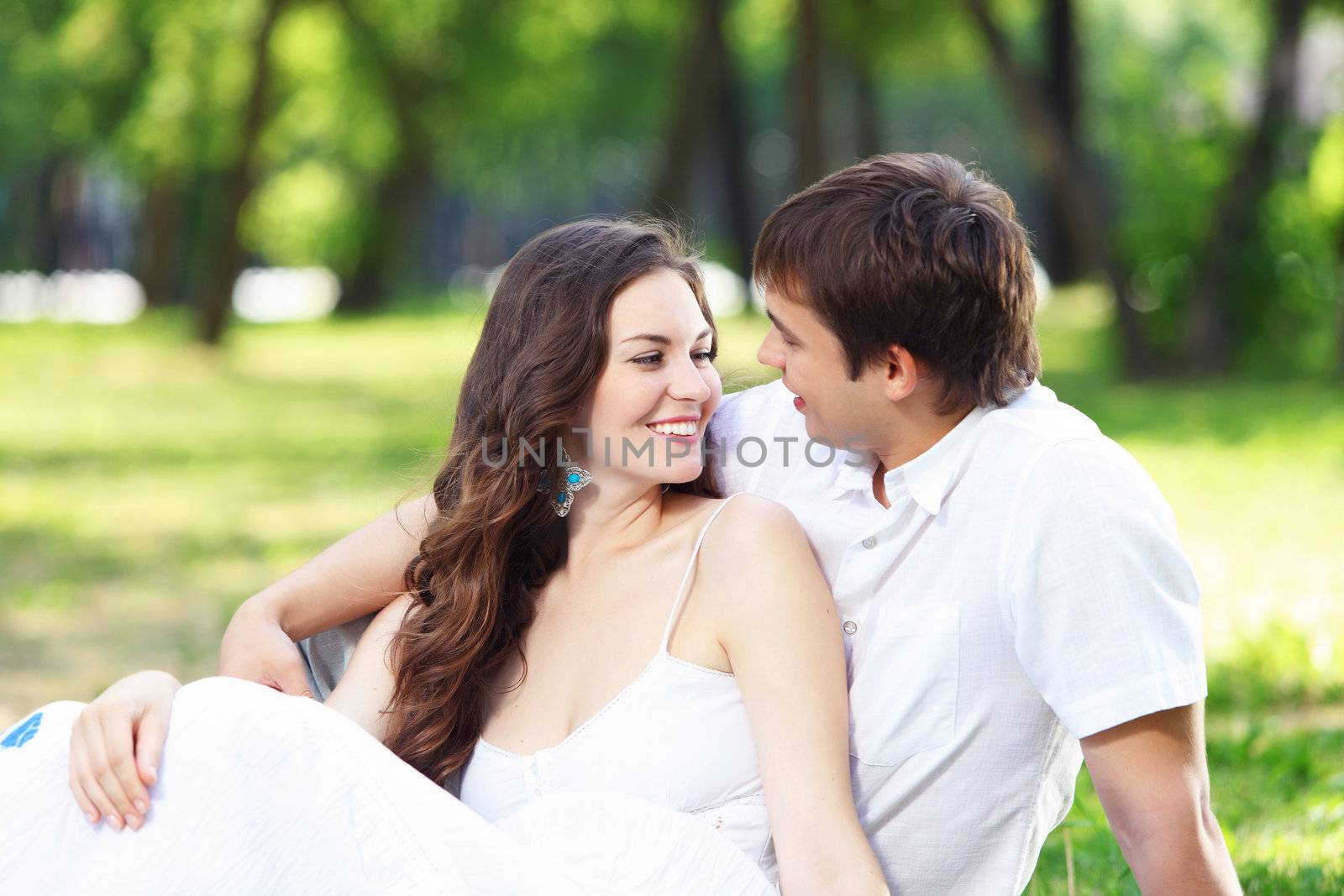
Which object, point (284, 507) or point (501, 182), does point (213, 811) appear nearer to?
point (284, 507)

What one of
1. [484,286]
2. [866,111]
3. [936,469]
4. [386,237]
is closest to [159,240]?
[386,237]

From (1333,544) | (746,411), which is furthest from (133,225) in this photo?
(746,411)

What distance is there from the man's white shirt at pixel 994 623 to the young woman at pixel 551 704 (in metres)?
0.11

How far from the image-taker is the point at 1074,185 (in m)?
14.8

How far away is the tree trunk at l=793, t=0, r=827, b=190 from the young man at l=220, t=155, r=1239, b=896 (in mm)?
15767

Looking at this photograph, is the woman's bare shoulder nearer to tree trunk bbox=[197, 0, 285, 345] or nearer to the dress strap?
the dress strap

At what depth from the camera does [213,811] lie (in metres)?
2.32

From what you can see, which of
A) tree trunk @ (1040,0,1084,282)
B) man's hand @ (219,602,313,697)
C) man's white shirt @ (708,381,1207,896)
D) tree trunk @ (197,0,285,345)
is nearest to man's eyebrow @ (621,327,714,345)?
man's white shirt @ (708,381,1207,896)

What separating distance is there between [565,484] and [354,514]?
652cm

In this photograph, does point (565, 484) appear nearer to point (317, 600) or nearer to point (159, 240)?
point (317, 600)

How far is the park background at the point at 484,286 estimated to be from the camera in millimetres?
6242

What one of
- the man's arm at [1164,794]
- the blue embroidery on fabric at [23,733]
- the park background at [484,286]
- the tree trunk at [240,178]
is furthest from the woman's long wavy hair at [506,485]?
the tree trunk at [240,178]

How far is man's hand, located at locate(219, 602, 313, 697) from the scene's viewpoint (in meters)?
2.85

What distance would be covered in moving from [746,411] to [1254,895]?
1.64m
